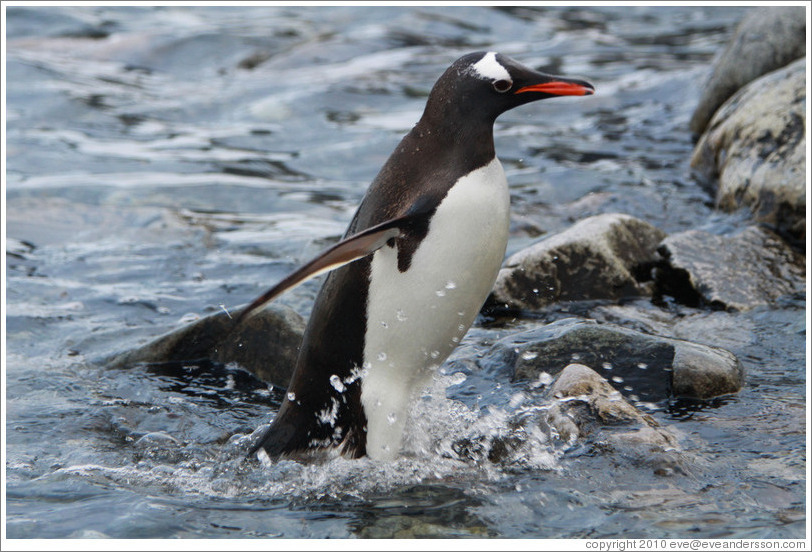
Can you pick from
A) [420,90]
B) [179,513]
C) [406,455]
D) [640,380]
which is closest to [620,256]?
[640,380]

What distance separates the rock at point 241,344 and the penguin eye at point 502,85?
1.81 m

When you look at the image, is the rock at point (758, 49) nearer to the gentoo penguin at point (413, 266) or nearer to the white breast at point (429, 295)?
the gentoo penguin at point (413, 266)

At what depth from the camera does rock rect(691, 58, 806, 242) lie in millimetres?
6336

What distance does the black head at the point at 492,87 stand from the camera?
145 inches

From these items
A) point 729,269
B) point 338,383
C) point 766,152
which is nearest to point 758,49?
point 766,152

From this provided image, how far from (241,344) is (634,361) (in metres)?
1.88

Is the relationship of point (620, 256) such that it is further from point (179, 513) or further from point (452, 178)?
point (179, 513)

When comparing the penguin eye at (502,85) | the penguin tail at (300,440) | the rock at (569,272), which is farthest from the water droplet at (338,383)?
the rock at (569,272)

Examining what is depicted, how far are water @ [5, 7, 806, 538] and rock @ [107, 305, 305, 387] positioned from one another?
0.36ft

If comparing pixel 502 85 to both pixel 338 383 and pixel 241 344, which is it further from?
pixel 241 344

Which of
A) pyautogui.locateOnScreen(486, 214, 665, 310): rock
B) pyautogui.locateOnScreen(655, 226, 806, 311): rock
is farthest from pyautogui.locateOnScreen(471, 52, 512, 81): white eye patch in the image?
pyautogui.locateOnScreen(655, 226, 806, 311): rock

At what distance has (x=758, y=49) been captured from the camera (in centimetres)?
861

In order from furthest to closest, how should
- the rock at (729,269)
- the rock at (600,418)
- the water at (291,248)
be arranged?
the rock at (729,269), the rock at (600,418), the water at (291,248)

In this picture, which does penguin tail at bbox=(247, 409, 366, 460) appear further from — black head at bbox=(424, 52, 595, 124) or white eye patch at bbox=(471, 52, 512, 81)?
white eye patch at bbox=(471, 52, 512, 81)
